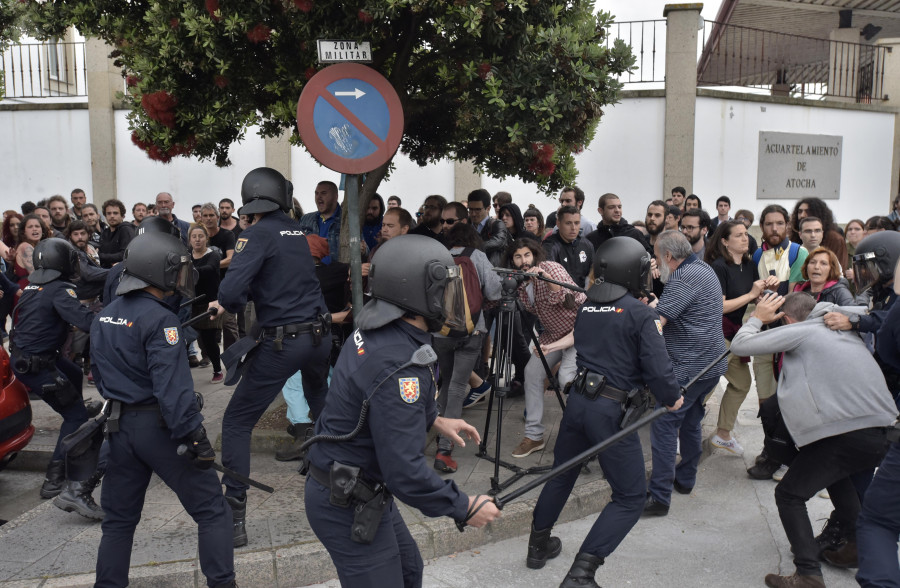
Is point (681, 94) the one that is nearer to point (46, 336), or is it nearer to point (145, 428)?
point (46, 336)

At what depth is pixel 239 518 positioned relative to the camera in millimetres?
4211

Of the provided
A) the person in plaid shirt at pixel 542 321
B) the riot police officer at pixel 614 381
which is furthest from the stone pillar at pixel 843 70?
the riot police officer at pixel 614 381

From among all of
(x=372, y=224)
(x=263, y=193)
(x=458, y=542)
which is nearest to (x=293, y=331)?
(x=263, y=193)

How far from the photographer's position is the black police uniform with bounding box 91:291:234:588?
340 centimetres

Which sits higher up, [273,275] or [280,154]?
[280,154]

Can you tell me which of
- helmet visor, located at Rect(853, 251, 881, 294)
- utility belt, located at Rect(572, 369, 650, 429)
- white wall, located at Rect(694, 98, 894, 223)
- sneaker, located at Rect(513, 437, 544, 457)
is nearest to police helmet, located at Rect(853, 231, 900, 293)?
helmet visor, located at Rect(853, 251, 881, 294)

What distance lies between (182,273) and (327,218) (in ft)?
8.84

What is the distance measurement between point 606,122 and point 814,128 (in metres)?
3.71

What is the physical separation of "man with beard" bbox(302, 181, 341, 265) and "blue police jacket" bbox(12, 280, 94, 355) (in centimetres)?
179

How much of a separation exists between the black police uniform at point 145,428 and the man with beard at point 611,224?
4.69 m

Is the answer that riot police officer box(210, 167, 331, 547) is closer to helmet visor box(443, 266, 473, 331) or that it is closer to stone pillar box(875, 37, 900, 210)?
helmet visor box(443, 266, 473, 331)

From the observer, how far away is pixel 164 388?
3.36 m

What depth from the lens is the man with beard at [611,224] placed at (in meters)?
7.29

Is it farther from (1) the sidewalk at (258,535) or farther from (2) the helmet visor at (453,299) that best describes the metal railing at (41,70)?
(2) the helmet visor at (453,299)
